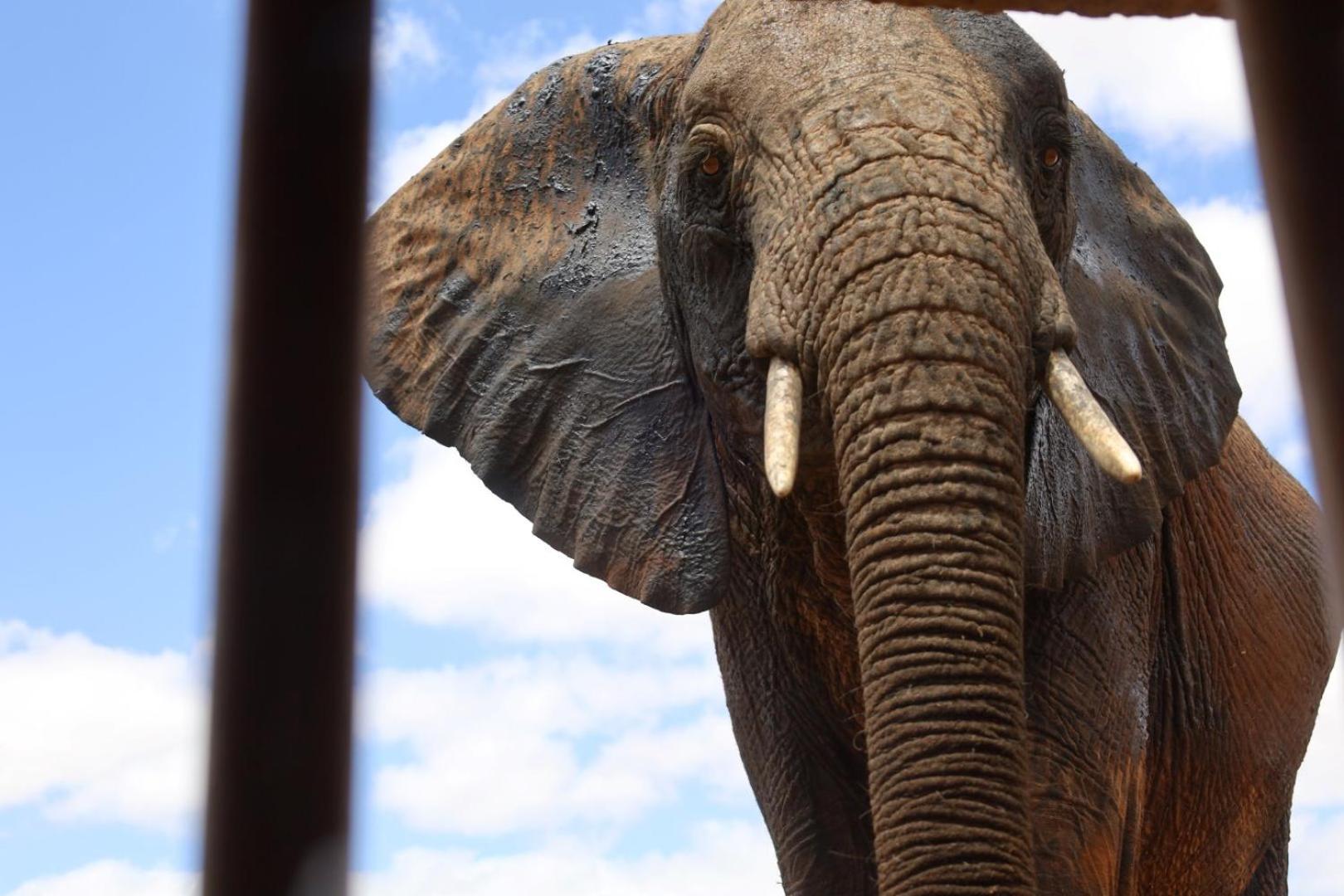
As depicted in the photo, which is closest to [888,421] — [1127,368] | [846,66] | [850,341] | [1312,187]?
[850,341]

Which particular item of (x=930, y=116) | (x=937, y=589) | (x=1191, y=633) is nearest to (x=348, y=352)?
(x=937, y=589)

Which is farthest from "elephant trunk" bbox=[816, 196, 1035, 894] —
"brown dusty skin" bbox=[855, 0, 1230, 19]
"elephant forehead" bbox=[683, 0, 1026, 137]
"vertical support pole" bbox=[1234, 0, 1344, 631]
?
"vertical support pole" bbox=[1234, 0, 1344, 631]

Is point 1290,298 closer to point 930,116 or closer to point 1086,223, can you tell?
point 930,116

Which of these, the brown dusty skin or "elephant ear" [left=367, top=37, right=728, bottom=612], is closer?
the brown dusty skin

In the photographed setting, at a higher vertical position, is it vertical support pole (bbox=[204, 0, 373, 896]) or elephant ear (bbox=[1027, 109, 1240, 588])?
elephant ear (bbox=[1027, 109, 1240, 588])

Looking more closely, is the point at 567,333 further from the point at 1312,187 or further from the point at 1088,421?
the point at 1312,187

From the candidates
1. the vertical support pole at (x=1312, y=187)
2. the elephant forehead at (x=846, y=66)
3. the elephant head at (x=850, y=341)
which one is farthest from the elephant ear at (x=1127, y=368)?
the vertical support pole at (x=1312, y=187)

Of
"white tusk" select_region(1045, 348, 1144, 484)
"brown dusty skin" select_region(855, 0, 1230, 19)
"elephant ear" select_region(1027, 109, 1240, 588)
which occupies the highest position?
"elephant ear" select_region(1027, 109, 1240, 588)

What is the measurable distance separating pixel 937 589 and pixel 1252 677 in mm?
2571

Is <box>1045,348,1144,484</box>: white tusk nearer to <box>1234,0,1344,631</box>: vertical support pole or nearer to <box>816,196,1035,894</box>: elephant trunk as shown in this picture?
<box>816,196,1035,894</box>: elephant trunk

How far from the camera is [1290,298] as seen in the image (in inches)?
55.6

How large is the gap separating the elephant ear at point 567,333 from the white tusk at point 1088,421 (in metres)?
1.08

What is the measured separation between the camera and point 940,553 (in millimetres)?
3453

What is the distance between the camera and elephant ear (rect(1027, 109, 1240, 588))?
4.28 metres
